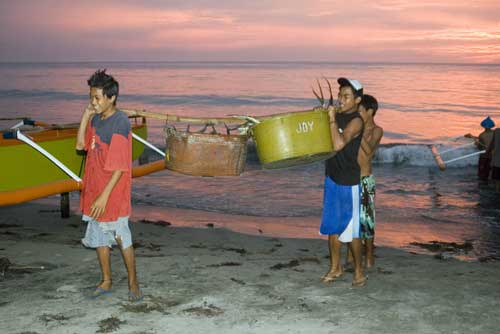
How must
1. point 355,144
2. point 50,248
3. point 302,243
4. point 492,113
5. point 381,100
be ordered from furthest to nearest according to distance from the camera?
point 381,100
point 492,113
point 302,243
point 50,248
point 355,144

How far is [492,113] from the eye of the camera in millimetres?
37281

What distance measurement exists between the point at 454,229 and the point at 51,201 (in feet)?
25.7

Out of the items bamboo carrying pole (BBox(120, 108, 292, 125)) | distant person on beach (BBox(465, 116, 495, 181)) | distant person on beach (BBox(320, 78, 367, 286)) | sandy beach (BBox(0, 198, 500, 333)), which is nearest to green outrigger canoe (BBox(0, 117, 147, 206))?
sandy beach (BBox(0, 198, 500, 333))

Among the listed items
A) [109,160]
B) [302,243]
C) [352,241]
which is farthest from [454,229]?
[109,160]

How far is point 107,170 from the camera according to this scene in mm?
4180

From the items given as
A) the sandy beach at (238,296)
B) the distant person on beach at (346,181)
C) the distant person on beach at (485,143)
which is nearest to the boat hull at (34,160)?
the sandy beach at (238,296)

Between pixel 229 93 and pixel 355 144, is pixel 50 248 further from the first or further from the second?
pixel 229 93

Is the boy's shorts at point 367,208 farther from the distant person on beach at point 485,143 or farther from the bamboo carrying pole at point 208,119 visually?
the distant person on beach at point 485,143

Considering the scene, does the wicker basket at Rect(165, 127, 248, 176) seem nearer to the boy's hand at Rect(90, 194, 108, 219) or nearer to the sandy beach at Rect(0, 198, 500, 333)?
the boy's hand at Rect(90, 194, 108, 219)

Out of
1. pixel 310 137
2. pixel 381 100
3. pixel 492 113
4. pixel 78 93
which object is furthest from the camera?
pixel 78 93

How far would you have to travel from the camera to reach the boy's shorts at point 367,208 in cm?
555

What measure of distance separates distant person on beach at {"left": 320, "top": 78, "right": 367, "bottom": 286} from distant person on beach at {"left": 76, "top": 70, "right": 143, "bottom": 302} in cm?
177

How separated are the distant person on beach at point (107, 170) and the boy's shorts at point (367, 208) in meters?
2.32

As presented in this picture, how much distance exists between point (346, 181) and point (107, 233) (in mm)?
2092
